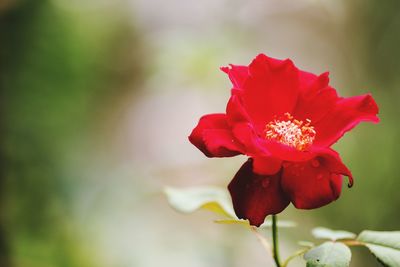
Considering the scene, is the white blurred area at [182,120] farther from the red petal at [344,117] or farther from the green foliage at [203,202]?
the red petal at [344,117]

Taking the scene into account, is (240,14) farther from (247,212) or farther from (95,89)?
(247,212)

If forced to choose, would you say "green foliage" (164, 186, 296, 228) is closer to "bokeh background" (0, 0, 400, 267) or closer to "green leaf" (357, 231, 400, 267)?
"green leaf" (357, 231, 400, 267)

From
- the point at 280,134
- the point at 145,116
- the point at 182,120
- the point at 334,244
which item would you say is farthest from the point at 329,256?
the point at 145,116

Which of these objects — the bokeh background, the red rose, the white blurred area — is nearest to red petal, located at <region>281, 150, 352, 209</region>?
the red rose

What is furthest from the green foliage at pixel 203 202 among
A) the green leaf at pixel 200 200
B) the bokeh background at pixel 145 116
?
the bokeh background at pixel 145 116

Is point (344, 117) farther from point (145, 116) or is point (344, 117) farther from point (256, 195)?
point (145, 116)

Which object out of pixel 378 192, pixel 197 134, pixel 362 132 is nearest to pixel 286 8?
pixel 362 132
